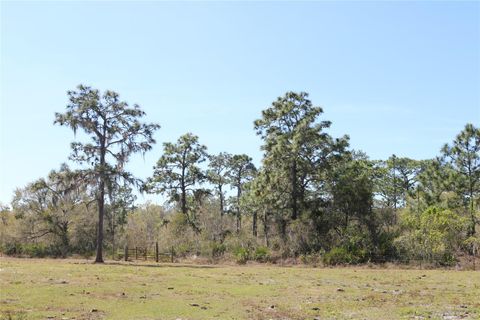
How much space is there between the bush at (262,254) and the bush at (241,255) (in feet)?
2.45

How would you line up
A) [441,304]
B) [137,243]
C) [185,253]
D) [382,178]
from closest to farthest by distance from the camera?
[441,304]
[185,253]
[137,243]
[382,178]

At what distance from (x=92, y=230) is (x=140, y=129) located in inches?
645

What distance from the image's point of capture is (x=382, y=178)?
61875mm

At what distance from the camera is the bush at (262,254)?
121 ft

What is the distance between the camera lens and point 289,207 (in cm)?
3972

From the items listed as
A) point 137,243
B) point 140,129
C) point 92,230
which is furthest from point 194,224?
point 140,129

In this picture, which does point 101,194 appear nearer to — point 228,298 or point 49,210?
point 49,210

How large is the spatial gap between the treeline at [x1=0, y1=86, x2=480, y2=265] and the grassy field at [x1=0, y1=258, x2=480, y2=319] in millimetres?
13813

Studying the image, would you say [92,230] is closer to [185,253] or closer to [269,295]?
[185,253]

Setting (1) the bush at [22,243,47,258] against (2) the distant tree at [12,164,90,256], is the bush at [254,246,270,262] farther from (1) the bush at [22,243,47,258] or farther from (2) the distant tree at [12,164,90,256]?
(1) the bush at [22,243,47,258]

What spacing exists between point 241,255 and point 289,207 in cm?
600

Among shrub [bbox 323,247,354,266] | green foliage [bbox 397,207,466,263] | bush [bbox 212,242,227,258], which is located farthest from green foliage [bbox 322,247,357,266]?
bush [bbox 212,242,227,258]

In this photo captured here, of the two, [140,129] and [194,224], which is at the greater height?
[140,129]

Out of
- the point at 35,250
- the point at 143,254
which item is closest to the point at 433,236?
the point at 143,254
